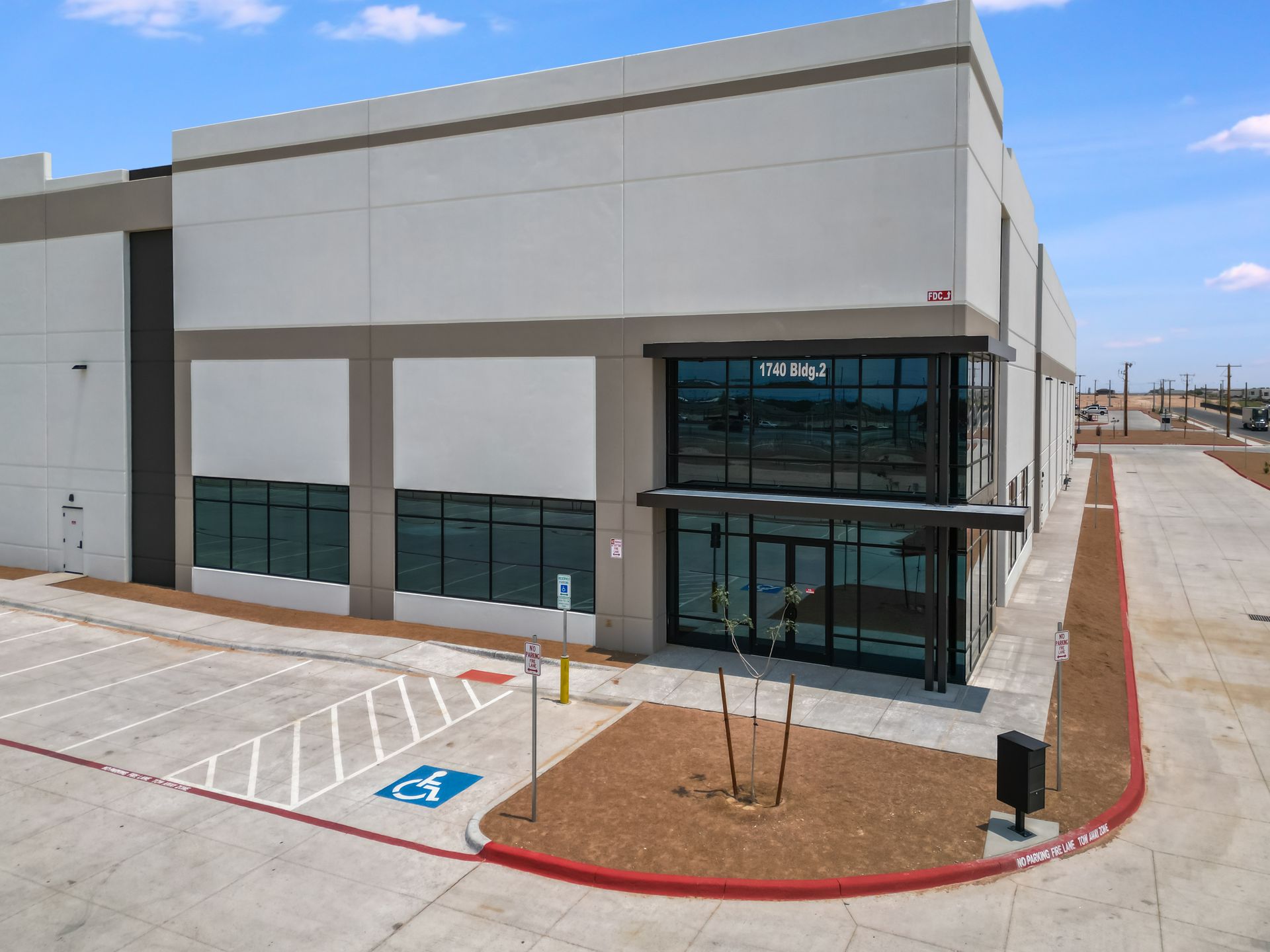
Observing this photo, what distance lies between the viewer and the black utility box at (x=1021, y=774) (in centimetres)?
1198

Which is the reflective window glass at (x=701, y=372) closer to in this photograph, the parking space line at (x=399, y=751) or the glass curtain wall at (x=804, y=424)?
the glass curtain wall at (x=804, y=424)

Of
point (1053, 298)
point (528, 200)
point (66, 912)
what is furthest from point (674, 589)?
point (1053, 298)

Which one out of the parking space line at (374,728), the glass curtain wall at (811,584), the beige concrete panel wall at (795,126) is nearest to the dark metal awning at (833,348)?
the glass curtain wall at (811,584)

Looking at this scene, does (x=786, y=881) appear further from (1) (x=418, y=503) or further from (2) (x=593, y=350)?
(1) (x=418, y=503)

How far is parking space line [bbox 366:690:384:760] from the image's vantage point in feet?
50.6

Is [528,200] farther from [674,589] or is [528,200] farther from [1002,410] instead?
[1002,410]

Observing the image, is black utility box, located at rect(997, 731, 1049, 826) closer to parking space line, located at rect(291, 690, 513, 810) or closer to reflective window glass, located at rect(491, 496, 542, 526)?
parking space line, located at rect(291, 690, 513, 810)

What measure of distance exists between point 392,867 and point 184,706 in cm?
841

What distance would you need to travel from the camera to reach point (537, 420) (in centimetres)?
2200

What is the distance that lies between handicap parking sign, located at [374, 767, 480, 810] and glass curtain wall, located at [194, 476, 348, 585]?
11.3 metres

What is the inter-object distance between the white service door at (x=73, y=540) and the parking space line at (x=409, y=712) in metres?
15.8

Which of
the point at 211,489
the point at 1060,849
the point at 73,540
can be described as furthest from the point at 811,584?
the point at 73,540

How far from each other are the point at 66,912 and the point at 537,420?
540 inches

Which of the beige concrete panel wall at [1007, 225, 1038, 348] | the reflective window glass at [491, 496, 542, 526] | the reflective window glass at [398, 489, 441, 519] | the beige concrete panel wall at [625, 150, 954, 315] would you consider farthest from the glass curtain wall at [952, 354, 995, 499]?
the reflective window glass at [398, 489, 441, 519]
